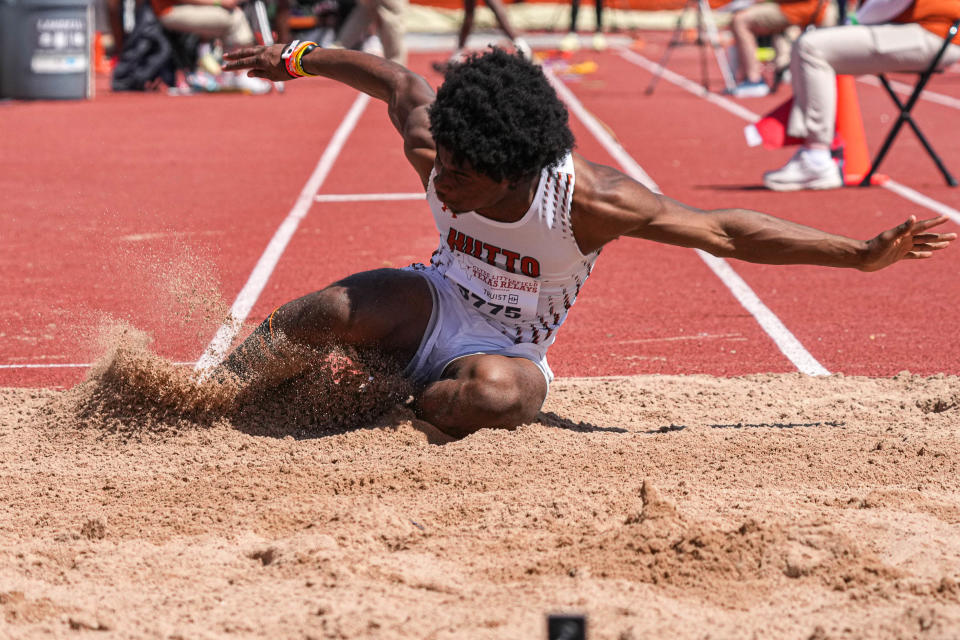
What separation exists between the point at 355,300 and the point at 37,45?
11.9 m

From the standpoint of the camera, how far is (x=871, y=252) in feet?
11.5

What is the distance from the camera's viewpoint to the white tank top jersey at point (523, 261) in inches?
140

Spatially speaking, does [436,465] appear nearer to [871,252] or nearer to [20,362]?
[871,252]

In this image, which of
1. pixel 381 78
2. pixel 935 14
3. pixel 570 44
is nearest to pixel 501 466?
pixel 381 78

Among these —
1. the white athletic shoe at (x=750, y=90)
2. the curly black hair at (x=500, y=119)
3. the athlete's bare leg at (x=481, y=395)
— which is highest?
the curly black hair at (x=500, y=119)

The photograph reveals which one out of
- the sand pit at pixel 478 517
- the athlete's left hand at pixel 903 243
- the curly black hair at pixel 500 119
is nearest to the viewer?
the sand pit at pixel 478 517

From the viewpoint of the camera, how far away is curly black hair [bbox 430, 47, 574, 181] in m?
3.32

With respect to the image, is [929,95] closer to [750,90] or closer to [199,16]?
[750,90]

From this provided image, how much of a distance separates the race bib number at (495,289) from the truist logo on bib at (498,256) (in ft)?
0.07

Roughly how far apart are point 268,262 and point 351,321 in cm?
288

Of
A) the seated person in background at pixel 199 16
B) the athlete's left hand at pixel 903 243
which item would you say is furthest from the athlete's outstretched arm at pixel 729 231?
the seated person in background at pixel 199 16

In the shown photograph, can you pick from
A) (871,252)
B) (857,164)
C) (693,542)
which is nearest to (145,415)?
(693,542)

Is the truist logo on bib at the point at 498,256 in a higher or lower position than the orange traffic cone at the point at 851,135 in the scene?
higher

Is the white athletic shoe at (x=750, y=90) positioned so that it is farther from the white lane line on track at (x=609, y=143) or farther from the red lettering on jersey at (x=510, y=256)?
the red lettering on jersey at (x=510, y=256)
